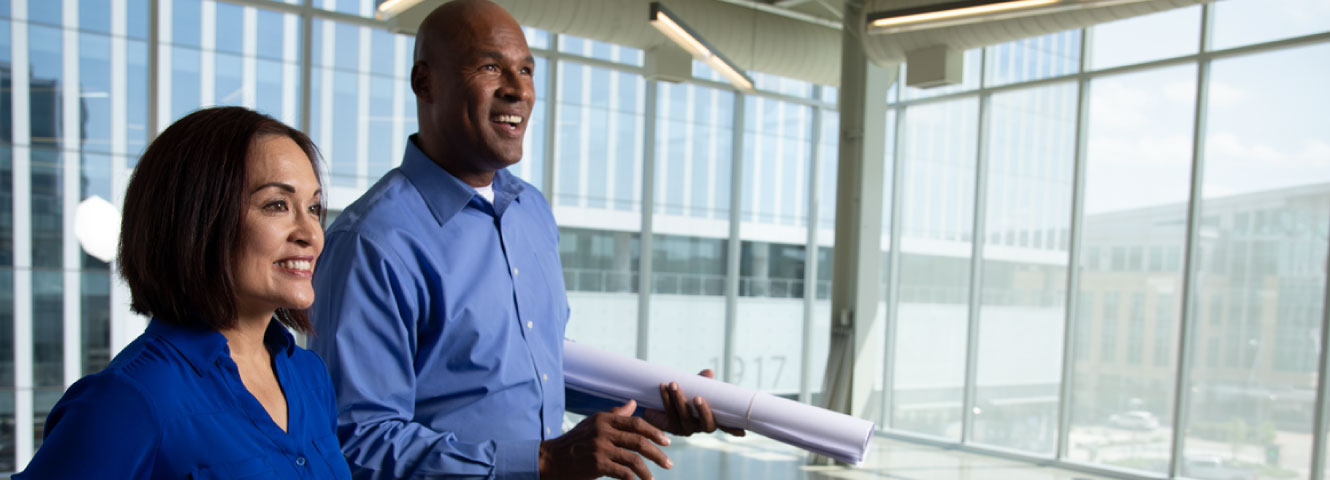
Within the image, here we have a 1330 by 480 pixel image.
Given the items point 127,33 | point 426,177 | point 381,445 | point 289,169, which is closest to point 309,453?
point 381,445

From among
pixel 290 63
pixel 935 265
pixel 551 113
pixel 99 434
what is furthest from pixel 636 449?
pixel 935 265

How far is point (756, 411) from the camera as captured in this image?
4.54ft

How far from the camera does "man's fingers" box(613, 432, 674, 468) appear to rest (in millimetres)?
1141

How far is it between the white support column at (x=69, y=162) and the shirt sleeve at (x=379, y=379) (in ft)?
20.5

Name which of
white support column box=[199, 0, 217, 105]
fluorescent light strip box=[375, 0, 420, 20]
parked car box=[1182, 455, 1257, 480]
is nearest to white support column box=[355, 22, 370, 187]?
white support column box=[199, 0, 217, 105]

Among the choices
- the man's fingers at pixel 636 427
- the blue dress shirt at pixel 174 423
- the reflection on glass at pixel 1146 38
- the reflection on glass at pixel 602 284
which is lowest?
the reflection on glass at pixel 602 284

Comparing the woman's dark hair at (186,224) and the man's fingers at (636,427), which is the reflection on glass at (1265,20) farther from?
the woman's dark hair at (186,224)

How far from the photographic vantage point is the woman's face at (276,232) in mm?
936

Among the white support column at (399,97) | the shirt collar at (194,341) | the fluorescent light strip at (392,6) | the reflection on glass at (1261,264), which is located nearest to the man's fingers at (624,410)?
the shirt collar at (194,341)

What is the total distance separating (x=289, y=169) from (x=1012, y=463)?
8369 millimetres

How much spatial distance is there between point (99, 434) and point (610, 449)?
1.84ft

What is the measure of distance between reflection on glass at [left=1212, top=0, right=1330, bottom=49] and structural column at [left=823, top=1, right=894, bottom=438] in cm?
272

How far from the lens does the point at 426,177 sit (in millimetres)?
1375

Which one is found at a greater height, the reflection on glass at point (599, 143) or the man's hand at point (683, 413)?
the reflection on glass at point (599, 143)
